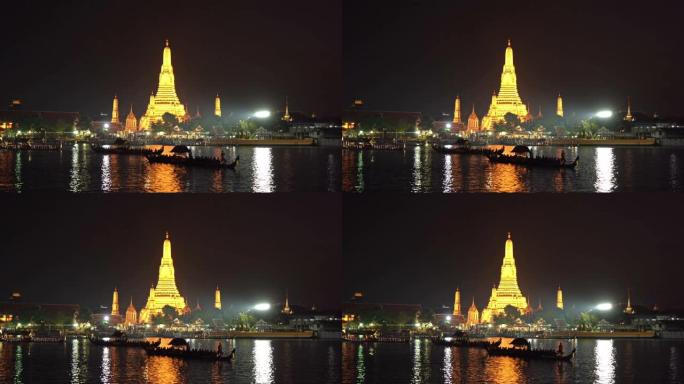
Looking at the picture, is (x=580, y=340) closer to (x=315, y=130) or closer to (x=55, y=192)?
(x=315, y=130)

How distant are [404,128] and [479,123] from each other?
42.9 ft

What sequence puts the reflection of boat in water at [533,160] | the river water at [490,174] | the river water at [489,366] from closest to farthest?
the river water at [489,366], the river water at [490,174], the reflection of boat in water at [533,160]

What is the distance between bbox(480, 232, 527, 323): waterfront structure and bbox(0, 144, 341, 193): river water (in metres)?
13.3

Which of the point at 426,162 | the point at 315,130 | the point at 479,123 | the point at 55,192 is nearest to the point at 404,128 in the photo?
the point at 315,130

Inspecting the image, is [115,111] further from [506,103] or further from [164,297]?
[506,103]

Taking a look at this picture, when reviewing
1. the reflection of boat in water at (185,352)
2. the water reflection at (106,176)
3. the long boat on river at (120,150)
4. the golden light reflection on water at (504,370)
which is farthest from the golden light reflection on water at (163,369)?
the long boat on river at (120,150)

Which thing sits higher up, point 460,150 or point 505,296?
point 460,150

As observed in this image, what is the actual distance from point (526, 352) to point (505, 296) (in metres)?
26.8

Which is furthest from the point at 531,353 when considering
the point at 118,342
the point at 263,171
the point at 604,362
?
the point at 118,342

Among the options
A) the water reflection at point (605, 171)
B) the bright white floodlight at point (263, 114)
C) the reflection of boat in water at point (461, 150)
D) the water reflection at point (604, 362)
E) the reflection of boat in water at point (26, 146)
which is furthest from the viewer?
the reflection of boat in water at point (26, 146)

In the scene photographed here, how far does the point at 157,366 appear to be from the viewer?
A: 38.1 metres

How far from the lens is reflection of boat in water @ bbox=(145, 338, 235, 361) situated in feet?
131

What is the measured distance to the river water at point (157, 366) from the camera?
34.5 metres

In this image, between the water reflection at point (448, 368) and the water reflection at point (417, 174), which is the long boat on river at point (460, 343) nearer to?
the water reflection at point (448, 368)
